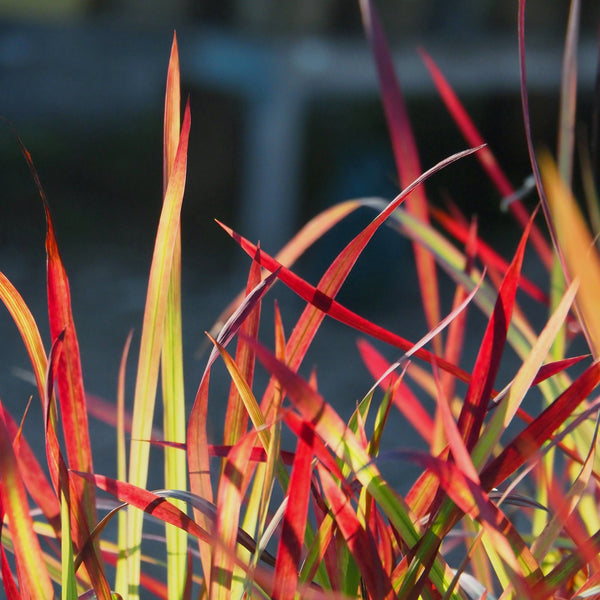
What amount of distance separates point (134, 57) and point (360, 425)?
11.1ft

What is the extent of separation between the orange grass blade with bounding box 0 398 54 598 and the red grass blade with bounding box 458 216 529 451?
0.48 feet

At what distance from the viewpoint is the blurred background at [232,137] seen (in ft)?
7.94

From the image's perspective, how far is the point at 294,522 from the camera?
0.80ft

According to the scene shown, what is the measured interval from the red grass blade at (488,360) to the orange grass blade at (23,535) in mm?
147

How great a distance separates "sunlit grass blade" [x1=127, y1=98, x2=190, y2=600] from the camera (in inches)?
11.5

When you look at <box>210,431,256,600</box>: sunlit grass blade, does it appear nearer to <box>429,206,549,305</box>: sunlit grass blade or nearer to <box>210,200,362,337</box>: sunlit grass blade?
<box>210,200,362,337</box>: sunlit grass blade

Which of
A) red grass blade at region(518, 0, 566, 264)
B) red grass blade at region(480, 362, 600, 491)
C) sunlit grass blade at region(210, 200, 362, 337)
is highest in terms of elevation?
red grass blade at region(518, 0, 566, 264)

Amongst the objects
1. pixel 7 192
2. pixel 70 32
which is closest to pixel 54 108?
pixel 70 32

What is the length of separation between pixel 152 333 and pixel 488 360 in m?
0.13

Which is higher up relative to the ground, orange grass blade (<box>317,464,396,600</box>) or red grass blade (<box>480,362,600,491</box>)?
red grass blade (<box>480,362,600,491</box>)

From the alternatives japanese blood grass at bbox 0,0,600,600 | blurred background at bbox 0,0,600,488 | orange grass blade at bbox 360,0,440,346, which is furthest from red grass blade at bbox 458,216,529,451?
blurred background at bbox 0,0,600,488

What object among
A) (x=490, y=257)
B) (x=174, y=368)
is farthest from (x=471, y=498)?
(x=490, y=257)

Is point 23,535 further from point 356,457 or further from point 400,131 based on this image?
point 400,131

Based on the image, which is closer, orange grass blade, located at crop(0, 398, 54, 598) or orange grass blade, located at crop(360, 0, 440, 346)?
orange grass blade, located at crop(0, 398, 54, 598)
